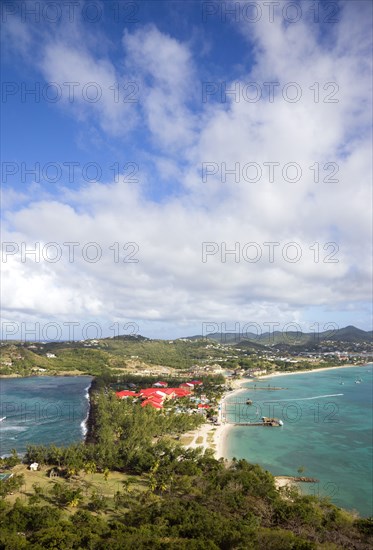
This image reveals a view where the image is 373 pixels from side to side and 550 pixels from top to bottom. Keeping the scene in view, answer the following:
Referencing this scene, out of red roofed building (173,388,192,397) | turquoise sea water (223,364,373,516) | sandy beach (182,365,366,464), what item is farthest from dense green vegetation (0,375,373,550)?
red roofed building (173,388,192,397)

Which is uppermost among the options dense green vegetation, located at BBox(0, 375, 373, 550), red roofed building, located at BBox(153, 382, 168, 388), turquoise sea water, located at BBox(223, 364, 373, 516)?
dense green vegetation, located at BBox(0, 375, 373, 550)

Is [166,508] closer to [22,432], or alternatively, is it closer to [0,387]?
[22,432]

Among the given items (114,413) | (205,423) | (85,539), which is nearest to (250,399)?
(205,423)

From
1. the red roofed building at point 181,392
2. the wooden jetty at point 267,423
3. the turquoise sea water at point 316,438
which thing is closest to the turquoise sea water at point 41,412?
the red roofed building at point 181,392

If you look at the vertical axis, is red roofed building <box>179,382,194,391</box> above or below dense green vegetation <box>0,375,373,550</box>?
below

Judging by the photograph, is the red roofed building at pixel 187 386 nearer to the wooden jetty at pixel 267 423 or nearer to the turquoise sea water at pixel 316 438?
the turquoise sea water at pixel 316 438

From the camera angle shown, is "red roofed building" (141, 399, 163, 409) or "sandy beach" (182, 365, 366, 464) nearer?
"sandy beach" (182, 365, 366, 464)

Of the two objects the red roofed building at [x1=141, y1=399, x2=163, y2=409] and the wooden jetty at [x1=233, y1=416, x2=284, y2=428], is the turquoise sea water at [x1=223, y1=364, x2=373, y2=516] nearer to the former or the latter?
the wooden jetty at [x1=233, y1=416, x2=284, y2=428]
